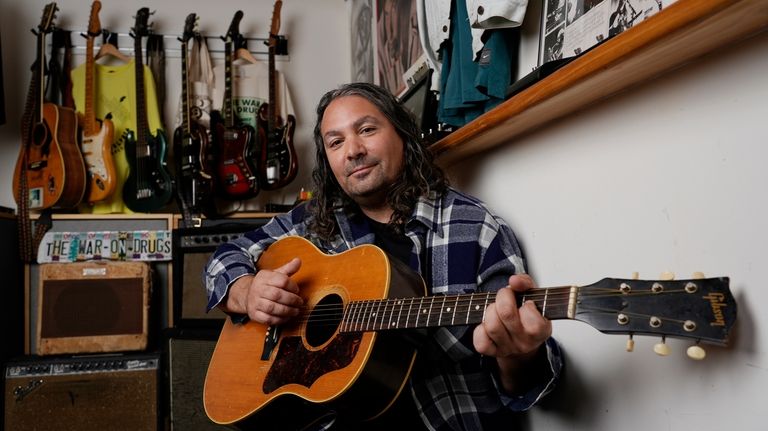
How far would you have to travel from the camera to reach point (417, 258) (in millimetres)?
1170

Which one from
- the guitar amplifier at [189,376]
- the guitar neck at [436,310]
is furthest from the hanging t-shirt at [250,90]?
the guitar neck at [436,310]

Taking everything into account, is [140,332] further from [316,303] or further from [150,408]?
[316,303]

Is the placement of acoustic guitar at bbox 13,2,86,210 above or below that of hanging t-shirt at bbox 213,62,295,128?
below

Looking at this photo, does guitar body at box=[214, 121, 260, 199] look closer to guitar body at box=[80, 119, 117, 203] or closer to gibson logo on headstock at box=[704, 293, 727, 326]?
guitar body at box=[80, 119, 117, 203]

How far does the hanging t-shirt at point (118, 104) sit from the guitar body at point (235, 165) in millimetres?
378

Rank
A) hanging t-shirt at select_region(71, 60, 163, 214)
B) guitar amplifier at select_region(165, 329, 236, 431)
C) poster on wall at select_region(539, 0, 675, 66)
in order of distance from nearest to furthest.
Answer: poster on wall at select_region(539, 0, 675, 66)
guitar amplifier at select_region(165, 329, 236, 431)
hanging t-shirt at select_region(71, 60, 163, 214)

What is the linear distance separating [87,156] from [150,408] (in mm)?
1416

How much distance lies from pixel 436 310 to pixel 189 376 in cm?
166

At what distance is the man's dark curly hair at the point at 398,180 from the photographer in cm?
127

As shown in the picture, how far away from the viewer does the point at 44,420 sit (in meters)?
2.18

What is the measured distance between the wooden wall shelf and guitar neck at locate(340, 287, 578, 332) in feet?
1.00

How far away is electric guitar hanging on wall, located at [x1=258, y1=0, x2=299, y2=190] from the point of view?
119 inches

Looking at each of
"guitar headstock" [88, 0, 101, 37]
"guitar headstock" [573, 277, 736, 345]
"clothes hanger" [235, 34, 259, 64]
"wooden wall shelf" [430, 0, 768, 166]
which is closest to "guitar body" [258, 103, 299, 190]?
"clothes hanger" [235, 34, 259, 64]

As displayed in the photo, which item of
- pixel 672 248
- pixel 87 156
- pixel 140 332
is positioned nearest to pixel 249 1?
pixel 87 156
